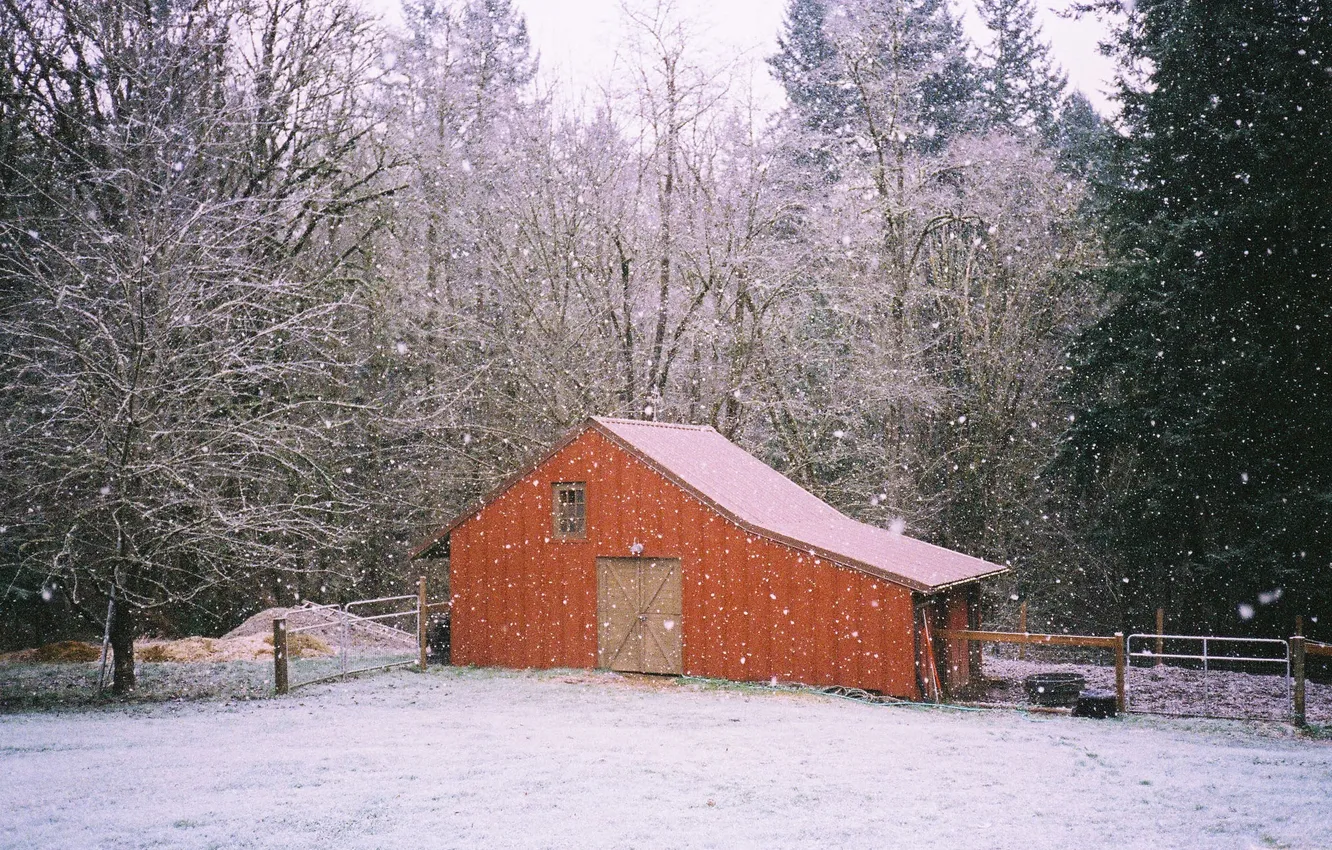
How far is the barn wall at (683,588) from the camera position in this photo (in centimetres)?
1570

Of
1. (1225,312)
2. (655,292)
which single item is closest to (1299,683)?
(1225,312)

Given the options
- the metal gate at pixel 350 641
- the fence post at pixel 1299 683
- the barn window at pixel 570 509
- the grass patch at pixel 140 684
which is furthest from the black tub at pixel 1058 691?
the grass patch at pixel 140 684

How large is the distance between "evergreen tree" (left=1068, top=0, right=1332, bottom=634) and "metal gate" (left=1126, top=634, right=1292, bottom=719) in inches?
38.3

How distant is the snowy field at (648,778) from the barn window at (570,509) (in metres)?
4.40

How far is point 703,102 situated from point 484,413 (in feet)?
31.5

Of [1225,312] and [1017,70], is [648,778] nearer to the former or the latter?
[1225,312]

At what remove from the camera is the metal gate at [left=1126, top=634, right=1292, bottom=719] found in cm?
1440

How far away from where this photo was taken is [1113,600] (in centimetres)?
2802

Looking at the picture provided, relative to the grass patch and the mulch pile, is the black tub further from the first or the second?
the mulch pile

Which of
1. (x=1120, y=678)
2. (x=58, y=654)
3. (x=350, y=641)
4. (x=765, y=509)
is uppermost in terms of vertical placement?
(x=765, y=509)

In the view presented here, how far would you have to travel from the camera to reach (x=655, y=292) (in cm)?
2711

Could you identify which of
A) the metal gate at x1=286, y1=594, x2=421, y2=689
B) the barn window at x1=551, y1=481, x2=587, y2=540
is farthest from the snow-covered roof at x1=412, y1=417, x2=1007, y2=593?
the metal gate at x1=286, y1=594, x2=421, y2=689

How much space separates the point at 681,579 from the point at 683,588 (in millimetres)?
152

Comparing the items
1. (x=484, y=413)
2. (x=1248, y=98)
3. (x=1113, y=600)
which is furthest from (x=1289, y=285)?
(x=484, y=413)
